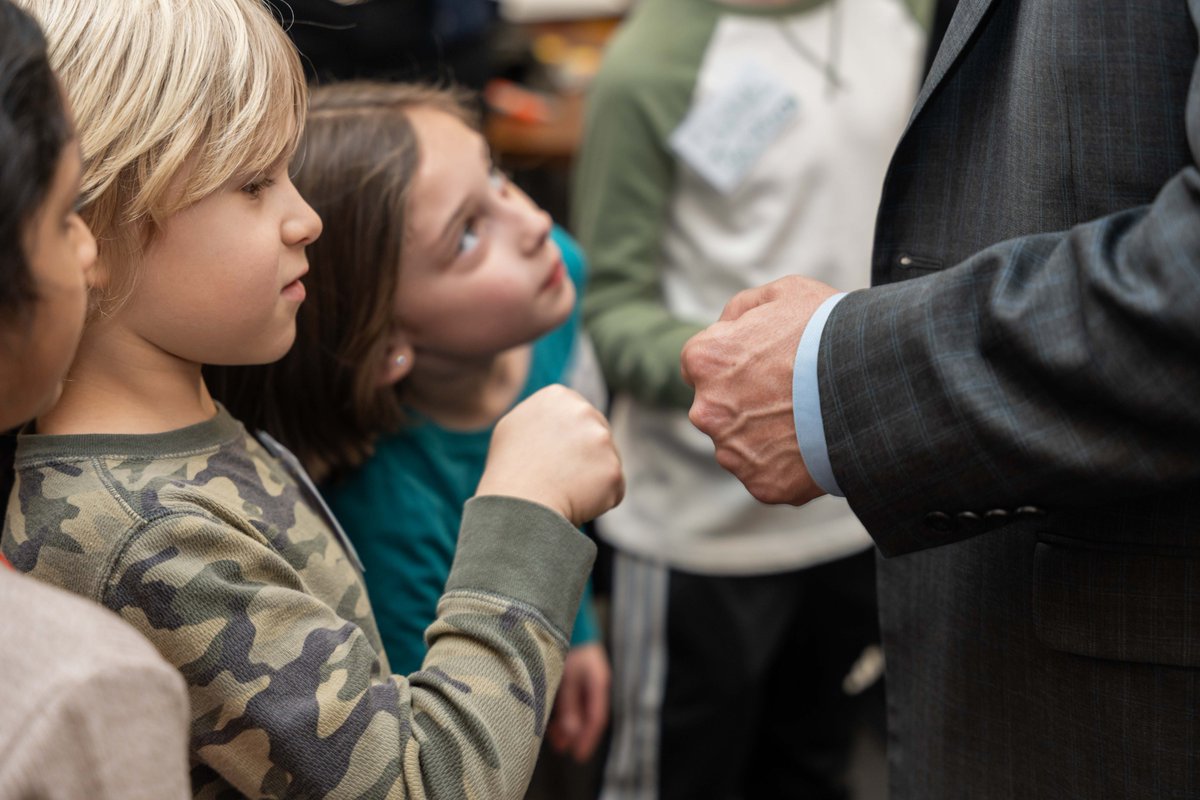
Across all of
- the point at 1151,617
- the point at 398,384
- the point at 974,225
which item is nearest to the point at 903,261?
the point at 974,225

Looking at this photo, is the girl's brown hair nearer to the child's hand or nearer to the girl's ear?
the girl's ear

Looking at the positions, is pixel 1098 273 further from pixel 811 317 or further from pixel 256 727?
pixel 256 727

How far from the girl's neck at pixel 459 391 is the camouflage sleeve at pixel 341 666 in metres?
0.45

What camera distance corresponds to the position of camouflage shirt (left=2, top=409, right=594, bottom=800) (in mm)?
736

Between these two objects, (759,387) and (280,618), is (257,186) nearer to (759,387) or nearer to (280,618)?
(280,618)

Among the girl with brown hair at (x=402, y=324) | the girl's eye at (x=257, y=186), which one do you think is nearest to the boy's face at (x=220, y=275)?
the girl's eye at (x=257, y=186)

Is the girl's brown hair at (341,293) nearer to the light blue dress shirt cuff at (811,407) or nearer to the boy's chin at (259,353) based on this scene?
the boy's chin at (259,353)

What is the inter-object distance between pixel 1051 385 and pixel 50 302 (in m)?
0.64

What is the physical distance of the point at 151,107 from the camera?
0.78m

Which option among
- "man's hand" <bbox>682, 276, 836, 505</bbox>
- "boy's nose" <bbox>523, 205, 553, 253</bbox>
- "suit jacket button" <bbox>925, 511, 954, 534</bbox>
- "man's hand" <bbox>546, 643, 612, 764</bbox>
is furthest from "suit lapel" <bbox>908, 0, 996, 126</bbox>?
"man's hand" <bbox>546, 643, 612, 764</bbox>

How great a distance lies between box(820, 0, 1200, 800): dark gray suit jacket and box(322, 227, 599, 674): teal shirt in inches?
20.2

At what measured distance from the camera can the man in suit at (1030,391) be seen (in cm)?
74

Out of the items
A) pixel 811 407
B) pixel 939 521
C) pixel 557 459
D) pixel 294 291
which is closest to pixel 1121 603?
pixel 939 521

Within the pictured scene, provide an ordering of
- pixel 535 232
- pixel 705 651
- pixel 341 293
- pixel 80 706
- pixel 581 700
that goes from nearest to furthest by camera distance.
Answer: pixel 80 706 → pixel 341 293 → pixel 535 232 → pixel 581 700 → pixel 705 651
